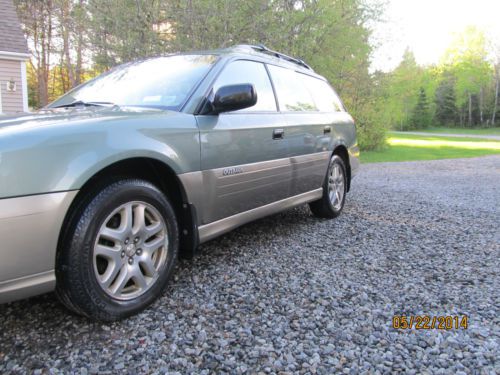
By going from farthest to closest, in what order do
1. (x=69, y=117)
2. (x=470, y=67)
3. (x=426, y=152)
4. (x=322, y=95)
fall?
(x=470, y=67) → (x=426, y=152) → (x=322, y=95) → (x=69, y=117)

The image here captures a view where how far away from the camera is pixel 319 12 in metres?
10.7

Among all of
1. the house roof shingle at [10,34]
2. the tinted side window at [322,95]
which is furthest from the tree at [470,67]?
the tinted side window at [322,95]

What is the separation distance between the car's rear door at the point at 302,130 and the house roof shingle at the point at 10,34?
35.7ft

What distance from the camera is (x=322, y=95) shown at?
4754 mm

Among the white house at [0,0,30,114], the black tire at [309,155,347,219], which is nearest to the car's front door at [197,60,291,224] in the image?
the black tire at [309,155,347,219]

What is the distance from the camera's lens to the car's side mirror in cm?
262

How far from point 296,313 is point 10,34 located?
13.4 m

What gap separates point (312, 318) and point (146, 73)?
225 centimetres

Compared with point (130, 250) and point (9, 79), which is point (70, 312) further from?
point (9, 79)

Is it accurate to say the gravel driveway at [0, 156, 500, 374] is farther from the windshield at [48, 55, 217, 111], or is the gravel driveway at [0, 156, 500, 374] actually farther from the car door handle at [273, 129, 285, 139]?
the windshield at [48, 55, 217, 111]

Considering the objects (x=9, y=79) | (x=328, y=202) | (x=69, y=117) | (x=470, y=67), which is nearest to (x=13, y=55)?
(x=9, y=79)

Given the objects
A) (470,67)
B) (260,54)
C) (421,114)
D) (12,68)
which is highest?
(470,67)

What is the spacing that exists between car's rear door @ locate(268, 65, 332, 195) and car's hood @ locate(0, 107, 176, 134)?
4.77 ft

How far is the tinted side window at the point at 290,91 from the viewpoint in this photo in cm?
374
